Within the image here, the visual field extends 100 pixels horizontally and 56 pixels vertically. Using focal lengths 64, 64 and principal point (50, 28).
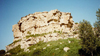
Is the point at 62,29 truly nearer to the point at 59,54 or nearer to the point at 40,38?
the point at 40,38

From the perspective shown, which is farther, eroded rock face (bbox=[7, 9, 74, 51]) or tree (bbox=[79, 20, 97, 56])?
eroded rock face (bbox=[7, 9, 74, 51])

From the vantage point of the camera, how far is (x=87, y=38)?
39.6 feet

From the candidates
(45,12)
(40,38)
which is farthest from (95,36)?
(45,12)

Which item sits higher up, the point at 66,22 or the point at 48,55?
the point at 66,22

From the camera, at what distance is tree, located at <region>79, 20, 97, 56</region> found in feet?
37.8

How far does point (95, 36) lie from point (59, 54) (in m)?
8.45

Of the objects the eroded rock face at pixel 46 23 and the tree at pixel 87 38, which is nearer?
the tree at pixel 87 38

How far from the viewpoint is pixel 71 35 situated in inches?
993

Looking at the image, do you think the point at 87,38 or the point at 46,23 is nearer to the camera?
the point at 87,38

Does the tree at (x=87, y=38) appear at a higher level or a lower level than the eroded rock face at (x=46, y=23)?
lower

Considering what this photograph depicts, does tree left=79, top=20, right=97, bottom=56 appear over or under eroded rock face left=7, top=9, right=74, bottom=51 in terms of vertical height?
under

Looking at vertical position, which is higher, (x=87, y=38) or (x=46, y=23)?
(x=46, y=23)

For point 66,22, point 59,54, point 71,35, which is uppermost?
point 66,22

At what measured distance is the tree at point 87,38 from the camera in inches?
453
